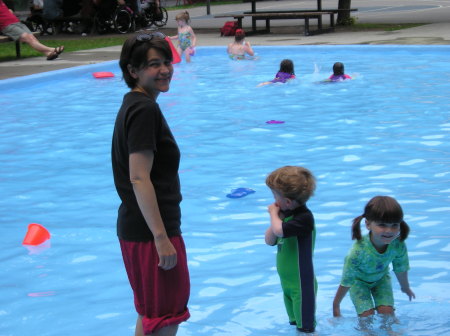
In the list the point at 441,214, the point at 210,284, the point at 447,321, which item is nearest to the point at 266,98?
the point at 441,214

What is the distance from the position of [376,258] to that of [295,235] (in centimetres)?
53

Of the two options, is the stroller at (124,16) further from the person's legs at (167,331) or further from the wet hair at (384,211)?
the person's legs at (167,331)

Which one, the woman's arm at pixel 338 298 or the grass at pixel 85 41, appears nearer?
the woman's arm at pixel 338 298

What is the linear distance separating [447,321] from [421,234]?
1.58 m

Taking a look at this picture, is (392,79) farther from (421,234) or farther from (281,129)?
(421,234)

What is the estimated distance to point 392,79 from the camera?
1196cm

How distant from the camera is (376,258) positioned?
11.2 feet

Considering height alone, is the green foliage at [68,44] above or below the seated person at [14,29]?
below

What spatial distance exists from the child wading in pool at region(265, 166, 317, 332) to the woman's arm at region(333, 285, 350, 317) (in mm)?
391

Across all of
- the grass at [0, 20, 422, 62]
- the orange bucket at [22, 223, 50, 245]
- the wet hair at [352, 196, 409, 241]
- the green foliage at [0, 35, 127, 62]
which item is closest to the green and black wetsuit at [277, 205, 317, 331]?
the wet hair at [352, 196, 409, 241]

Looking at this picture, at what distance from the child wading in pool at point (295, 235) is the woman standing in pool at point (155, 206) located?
475 mm

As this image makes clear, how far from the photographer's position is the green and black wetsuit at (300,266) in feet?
10.3

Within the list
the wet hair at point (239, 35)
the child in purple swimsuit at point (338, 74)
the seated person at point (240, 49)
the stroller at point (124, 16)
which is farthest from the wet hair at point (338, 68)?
the stroller at point (124, 16)

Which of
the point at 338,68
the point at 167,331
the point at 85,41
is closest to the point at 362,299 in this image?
the point at 167,331
